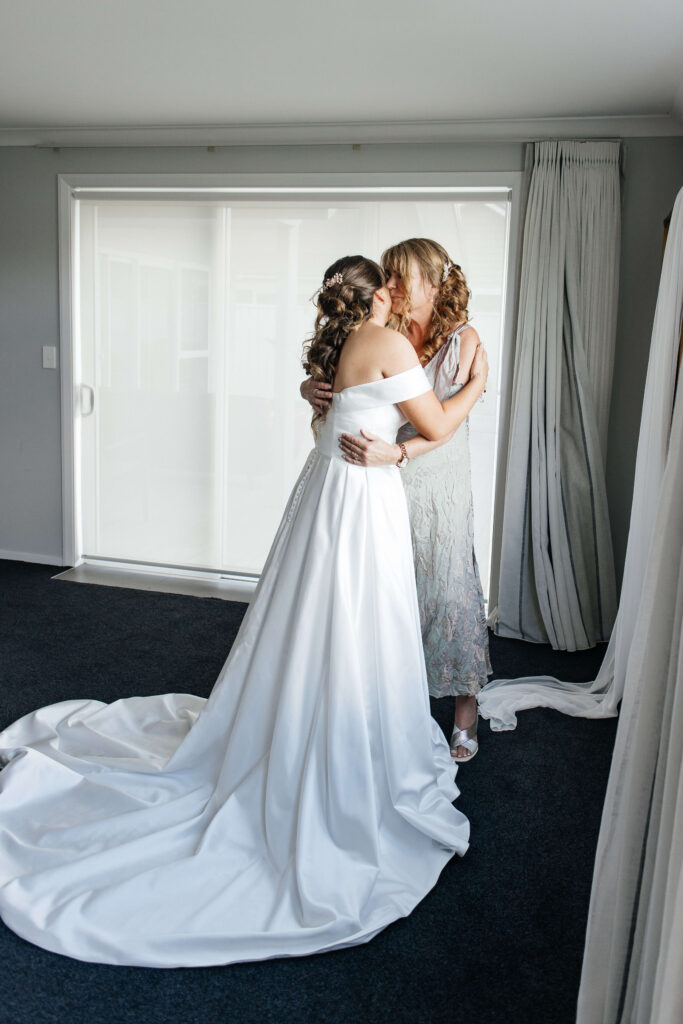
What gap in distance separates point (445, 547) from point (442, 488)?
20cm

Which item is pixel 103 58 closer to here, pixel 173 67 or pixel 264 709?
pixel 173 67

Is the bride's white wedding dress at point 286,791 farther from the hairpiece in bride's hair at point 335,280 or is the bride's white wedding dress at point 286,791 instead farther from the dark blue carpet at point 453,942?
the hairpiece in bride's hair at point 335,280

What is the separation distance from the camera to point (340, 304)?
7.66 feet

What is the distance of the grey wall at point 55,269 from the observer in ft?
13.3

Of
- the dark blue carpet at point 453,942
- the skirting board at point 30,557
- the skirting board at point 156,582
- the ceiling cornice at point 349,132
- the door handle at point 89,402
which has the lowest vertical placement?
the dark blue carpet at point 453,942

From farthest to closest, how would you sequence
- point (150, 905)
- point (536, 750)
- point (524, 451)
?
1. point (524, 451)
2. point (536, 750)
3. point (150, 905)

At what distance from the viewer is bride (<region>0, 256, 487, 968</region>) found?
6.35ft

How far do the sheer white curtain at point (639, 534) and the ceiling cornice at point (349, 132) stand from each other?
4.23 feet

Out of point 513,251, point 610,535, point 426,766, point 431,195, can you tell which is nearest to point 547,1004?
point 426,766

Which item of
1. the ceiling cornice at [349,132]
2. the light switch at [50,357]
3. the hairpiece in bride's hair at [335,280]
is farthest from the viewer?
the light switch at [50,357]

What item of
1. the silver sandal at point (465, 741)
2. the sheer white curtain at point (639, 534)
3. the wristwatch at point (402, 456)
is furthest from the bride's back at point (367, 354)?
the silver sandal at point (465, 741)

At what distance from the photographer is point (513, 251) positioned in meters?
4.22

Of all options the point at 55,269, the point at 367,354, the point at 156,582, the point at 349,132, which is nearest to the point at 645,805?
the point at 367,354

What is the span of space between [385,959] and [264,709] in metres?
0.68
